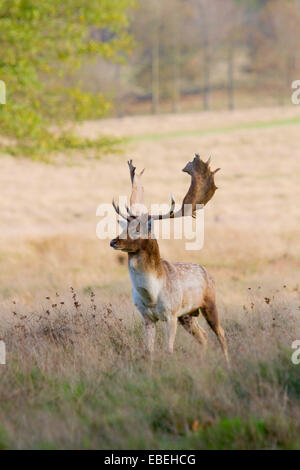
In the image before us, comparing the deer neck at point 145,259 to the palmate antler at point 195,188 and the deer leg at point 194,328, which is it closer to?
the palmate antler at point 195,188

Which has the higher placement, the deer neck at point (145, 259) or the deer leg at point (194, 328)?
the deer neck at point (145, 259)

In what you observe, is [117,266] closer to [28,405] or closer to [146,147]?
[28,405]

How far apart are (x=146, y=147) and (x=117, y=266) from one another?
76.6 ft

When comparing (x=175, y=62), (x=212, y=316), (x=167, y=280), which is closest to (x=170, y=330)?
(x=167, y=280)

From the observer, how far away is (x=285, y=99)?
211 feet

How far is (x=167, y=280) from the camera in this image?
23.0 feet

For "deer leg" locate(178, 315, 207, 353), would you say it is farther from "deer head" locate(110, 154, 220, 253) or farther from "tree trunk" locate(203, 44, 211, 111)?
Answer: "tree trunk" locate(203, 44, 211, 111)

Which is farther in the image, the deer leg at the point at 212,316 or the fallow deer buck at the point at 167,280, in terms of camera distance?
the deer leg at the point at 212,316

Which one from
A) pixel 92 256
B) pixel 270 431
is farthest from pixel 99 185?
pixel 270 431

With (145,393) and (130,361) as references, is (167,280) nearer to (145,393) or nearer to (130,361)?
(130,361)

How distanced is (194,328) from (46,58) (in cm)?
1087

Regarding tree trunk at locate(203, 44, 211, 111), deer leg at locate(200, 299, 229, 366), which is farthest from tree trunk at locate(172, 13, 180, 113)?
deer leg at locate(200, 299, 229, 366)

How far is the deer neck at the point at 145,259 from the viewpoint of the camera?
678 cm

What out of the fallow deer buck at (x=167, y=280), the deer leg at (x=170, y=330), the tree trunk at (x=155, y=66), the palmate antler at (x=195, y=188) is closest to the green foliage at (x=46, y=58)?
the palmate antler at (x=195, y=188)
